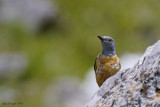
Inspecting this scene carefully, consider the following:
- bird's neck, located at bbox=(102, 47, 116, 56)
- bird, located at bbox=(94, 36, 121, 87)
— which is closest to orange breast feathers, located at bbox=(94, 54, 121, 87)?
bird, located at bbox=(94, 36, 121, 87)

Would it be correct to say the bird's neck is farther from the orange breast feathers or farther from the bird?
the orange breast feathers

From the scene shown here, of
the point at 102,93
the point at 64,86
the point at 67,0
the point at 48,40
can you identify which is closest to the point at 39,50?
the point at 48,40

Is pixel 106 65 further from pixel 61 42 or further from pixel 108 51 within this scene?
pixel 61 42

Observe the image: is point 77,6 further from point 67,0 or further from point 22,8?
point 22,8

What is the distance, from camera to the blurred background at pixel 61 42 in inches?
856

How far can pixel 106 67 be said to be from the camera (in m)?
8.83

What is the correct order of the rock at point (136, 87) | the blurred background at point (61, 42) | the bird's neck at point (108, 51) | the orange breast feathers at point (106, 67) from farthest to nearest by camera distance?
the blurred background at point (61, 42) < the bird's neck at point (108, 51) < the orange breast feathers at point (106, 67) < the rock at point (136, 87)

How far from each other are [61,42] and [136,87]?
20.6 meters

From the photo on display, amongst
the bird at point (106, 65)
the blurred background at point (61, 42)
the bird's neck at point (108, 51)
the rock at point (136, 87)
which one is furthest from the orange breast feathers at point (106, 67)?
the blurred background at point (61, 42)

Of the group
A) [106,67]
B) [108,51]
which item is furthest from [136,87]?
[108,51]

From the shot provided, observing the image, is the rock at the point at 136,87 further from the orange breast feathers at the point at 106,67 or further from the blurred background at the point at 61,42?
the blurred background at the point at 61,42

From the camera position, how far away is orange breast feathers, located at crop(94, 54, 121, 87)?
877 centimetres

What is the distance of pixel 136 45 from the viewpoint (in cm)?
2553

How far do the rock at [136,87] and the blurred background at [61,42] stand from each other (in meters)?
13.4
